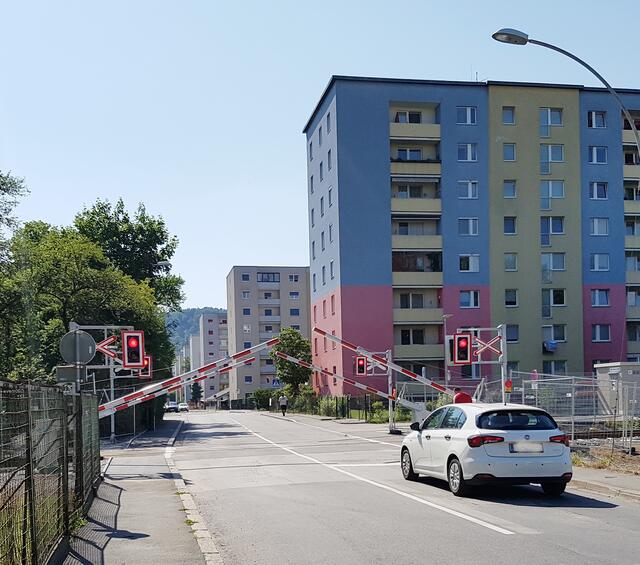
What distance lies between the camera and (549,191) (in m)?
58.5

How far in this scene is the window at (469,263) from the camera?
57531mm

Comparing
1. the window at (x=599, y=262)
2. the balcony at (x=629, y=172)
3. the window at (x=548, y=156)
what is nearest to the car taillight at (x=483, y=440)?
the window at (x=548, y=156)

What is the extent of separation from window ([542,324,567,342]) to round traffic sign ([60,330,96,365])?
155ft

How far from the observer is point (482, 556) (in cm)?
823

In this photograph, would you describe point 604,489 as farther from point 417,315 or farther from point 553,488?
point 417,315

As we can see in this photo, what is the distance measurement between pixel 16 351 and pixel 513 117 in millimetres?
37269

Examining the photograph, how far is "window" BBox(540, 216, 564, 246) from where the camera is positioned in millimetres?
58375

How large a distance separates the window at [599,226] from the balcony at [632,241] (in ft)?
5.80

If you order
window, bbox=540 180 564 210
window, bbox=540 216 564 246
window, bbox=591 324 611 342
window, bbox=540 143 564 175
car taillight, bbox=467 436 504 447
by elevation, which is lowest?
car taillight, bbox=467 436 504 447

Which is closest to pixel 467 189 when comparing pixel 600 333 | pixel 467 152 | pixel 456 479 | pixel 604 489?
pixel 467 152

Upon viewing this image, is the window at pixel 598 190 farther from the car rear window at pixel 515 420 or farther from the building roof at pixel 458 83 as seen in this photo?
the car rear window at pixel 515 420

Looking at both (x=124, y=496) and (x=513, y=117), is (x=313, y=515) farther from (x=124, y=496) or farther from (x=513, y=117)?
(x=513, y=117)

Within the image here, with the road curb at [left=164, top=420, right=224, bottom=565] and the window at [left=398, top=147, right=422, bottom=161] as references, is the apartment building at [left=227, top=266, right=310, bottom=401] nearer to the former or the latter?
the window at [left=398, top=147, right=422, bottom=161]

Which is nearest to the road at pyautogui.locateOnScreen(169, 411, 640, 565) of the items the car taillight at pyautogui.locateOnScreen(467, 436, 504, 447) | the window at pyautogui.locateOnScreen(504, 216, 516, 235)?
the car taillight at pyautogui.locateOnScreen(467, 436, 504, 447)
